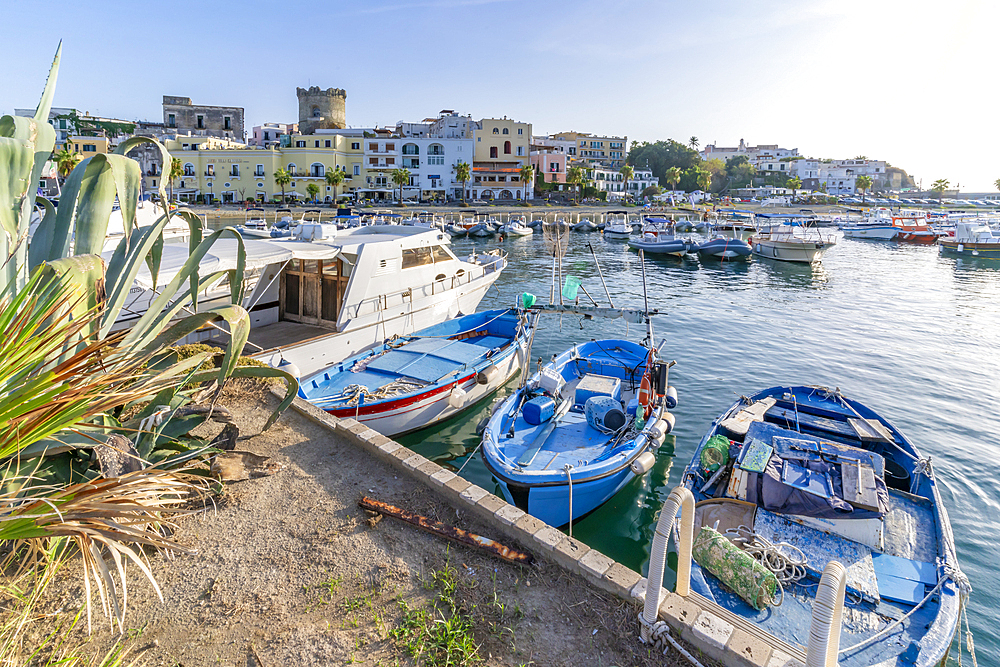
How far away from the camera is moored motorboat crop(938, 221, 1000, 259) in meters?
48.5

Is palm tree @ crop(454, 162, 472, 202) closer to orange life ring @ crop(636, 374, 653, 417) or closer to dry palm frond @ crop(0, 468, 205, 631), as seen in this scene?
orange life ring @ crop(636, 374, 653, 417)

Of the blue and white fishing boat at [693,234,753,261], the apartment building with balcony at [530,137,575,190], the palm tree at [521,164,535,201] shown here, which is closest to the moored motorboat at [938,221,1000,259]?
the blue and white fishing boat at [693,234,753,261]

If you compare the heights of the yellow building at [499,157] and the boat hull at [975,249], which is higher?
the yellow building at [499,157]

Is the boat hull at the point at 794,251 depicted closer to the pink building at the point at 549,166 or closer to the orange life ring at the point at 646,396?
the orange life ring at the point at 646,396

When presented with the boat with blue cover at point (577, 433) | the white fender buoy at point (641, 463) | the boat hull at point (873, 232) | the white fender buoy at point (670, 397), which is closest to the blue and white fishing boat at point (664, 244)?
the boat hull at point (873, 232)

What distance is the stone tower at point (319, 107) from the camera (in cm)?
10306

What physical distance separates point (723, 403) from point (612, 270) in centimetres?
2678

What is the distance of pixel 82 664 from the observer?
3924 mm

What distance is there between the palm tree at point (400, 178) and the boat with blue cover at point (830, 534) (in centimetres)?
7294

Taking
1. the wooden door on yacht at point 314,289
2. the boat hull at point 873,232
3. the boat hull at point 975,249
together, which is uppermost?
the boat hull at point 873,232

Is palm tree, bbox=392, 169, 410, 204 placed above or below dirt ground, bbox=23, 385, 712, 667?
above

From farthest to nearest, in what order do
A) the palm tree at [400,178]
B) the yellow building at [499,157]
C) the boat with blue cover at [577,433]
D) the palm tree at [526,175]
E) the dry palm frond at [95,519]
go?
the yellow building at [499,157] → the palm tree at [526,175] → the palm tree at [400,178] → the boat with blue cover at [577,433] → the dry palm frond at [95,519]

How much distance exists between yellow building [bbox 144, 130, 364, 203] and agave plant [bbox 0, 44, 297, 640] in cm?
7647

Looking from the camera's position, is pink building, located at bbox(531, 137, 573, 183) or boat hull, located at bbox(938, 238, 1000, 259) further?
pink building, located at bbox(531, 137, 573, 183)
